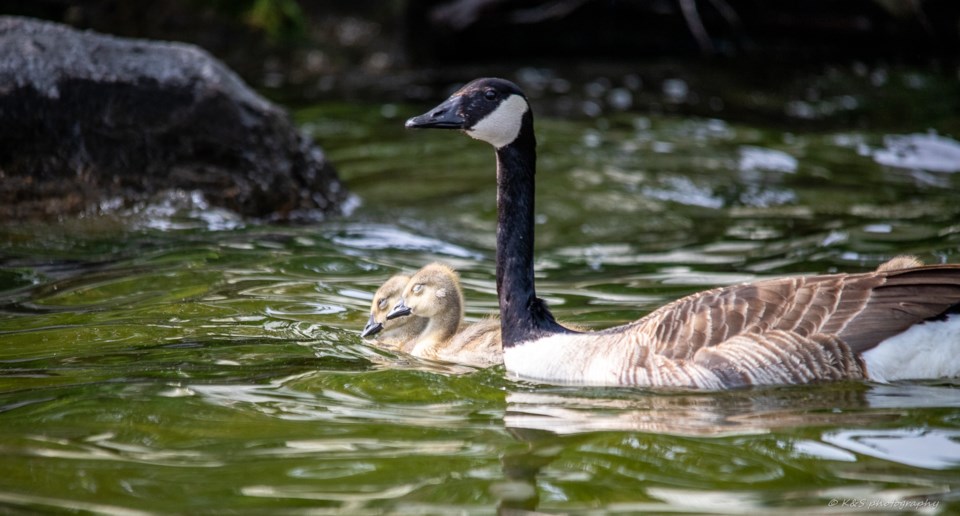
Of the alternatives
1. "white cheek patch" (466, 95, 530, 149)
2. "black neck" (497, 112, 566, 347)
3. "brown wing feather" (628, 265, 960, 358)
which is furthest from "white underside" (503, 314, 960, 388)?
"white cheek patch" (466, 95, 530, 149)

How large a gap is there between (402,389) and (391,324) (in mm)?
1490

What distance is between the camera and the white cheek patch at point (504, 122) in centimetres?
709

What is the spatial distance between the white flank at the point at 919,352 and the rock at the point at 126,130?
7.13 m

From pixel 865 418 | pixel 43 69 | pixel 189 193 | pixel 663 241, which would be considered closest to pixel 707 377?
pixel 865 418

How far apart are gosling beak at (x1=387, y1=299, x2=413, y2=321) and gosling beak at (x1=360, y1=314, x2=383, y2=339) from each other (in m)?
0.09

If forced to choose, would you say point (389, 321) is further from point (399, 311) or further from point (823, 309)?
point (823, 309)

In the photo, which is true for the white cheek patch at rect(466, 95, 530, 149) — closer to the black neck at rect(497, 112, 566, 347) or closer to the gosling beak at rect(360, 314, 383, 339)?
the black neck at rect(497, 112, 566, 347)

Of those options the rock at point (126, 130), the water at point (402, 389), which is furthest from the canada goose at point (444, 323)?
the rock at point (126, 130)

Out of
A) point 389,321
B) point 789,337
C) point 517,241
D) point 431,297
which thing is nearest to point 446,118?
point 517,241

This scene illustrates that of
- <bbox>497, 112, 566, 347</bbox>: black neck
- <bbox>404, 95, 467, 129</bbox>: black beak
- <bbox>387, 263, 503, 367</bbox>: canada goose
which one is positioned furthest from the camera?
<bbox>387, 263, 503, 367</bbox>: canada goose

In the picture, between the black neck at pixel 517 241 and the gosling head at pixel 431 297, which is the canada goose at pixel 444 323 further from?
the black neck at pixel 517 241

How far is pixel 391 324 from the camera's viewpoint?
26.3 feet

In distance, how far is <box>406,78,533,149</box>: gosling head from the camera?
7031mm

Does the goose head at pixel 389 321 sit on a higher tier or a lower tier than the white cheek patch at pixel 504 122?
lower
